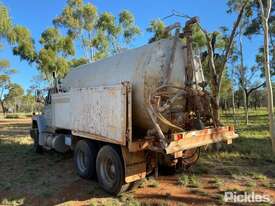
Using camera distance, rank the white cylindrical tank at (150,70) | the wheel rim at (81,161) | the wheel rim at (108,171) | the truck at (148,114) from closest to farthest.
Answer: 1. the truck at (148,114)
2. the white cylindrical tank at (150,70)
3. the wheel rim at (108,171)
4. the wheel rim at (81,161)

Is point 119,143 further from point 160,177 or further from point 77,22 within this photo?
point 77,22

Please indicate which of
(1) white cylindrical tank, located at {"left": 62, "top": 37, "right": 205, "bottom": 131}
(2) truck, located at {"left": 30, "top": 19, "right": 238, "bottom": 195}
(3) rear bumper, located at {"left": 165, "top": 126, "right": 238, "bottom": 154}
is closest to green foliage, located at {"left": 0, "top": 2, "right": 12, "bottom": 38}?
(2) truck, located at {"left": 30, "top": 19, "right": 238, "bottom": 195}

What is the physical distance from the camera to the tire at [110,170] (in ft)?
19.8

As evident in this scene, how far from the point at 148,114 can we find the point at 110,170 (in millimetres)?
1569

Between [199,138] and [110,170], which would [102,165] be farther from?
[199,138]

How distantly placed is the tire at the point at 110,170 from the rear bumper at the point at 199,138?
4.12 feet

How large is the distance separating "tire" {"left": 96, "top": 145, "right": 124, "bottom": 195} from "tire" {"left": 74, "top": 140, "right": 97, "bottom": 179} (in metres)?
0.44

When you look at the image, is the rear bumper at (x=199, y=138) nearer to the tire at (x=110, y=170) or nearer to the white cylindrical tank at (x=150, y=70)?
the white cylindrical tank at (x=150, y=70)

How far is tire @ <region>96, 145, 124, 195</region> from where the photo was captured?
6047 mm

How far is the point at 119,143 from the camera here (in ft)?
19.2

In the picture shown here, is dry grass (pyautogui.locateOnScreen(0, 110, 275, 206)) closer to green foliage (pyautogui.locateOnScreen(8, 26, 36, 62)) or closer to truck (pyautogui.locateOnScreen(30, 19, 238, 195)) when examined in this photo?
truck (pyautogui.locateOnScreen(30, 19, 238, 195))

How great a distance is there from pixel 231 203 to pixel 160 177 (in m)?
2.30

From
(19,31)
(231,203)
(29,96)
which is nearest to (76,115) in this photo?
(231,203)

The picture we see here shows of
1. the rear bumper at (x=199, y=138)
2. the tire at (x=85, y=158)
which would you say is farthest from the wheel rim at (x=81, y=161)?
the rear bumper at (x=199, y=138)
